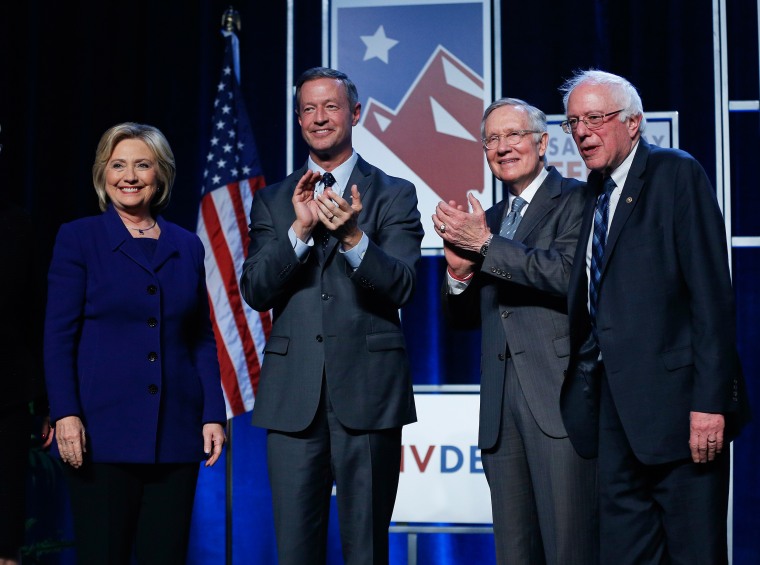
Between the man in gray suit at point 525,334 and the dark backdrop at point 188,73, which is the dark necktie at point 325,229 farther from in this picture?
the dark backdrop at point 188,73

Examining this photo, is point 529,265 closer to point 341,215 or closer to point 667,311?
point 667,311

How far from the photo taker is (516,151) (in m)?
2.78

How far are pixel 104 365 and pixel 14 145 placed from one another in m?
2.72

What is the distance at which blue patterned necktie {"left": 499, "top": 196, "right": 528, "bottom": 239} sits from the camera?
110 inches

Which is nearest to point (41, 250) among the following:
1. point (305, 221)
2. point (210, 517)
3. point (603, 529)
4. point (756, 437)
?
point (210, 517)

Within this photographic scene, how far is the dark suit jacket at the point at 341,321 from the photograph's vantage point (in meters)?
2.53

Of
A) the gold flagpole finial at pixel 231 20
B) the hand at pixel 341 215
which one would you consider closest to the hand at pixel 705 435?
the hand at pixel 341 215

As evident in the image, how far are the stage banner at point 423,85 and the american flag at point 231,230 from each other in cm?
52

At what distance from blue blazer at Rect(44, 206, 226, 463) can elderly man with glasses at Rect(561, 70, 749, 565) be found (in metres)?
1.05

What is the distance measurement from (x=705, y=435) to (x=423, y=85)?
271 centimetres

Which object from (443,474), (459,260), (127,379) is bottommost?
(443,474)

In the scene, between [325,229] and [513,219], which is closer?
[325,229]

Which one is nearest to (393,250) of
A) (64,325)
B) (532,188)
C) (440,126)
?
(532,188)

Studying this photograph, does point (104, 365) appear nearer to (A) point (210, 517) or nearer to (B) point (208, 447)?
(B) point (208, 447)
